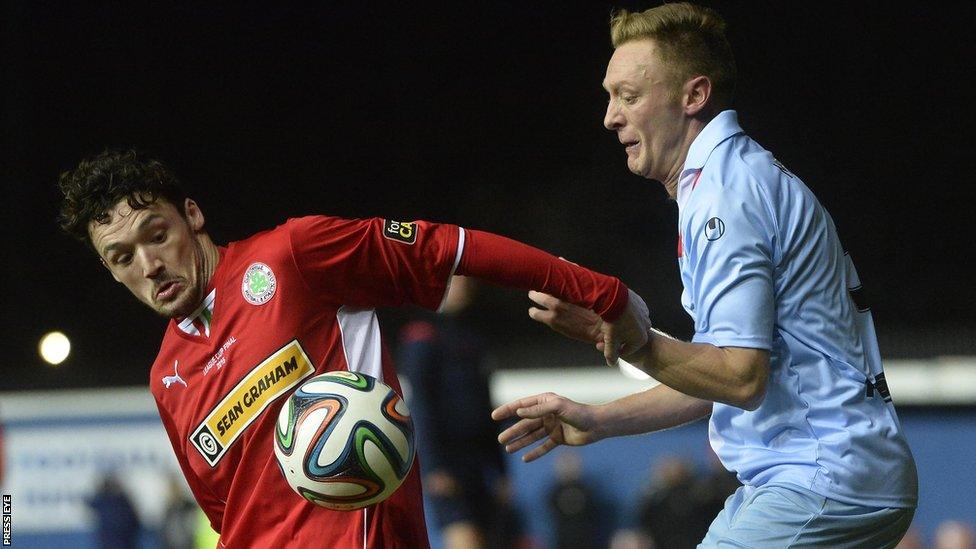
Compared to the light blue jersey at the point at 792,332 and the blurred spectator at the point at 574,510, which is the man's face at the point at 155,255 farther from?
the blurred spectator at the point at 574,510

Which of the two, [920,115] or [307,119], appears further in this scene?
[307,119]

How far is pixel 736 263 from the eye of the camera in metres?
2.65

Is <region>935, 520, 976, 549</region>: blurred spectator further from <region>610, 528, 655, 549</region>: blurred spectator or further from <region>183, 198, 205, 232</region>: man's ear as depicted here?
<region>183, 198, 205, 232</region>: man's ear

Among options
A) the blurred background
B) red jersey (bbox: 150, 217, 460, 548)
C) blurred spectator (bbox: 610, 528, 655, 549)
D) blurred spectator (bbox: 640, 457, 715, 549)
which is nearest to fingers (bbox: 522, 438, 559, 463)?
red jersey (bbox: 150, 217, 460, 548)

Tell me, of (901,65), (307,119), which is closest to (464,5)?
(307,119)

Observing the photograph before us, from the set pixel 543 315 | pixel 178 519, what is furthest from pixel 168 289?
pixel 178 519

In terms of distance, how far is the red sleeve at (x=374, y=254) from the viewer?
10.7 ft

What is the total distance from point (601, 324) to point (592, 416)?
341 millimetres

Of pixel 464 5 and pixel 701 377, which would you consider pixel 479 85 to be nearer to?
pixel 464 5

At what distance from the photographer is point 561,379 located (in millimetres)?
10117

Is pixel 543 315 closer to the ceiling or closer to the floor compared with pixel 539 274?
closer to the floor

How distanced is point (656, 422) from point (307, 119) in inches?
551

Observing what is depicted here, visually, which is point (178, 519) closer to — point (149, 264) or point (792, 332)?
point (149, 264)

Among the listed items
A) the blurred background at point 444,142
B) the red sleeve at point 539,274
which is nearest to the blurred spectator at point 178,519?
the blurred background at point 444,142
